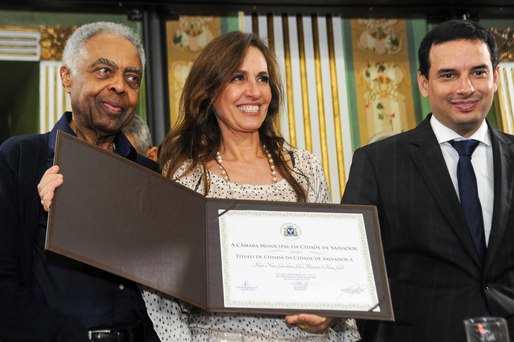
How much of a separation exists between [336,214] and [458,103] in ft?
2.39

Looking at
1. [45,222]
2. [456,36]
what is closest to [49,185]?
[45,222]

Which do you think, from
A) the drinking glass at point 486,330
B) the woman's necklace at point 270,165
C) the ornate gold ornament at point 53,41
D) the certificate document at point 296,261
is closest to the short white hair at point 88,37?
the woman's necklace at point 270,165

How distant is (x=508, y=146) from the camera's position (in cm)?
274

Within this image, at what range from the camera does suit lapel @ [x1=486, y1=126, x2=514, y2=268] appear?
2.48m

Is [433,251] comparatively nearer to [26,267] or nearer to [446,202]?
[446,202]

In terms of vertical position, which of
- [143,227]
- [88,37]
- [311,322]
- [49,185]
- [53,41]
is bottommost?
[311,322]

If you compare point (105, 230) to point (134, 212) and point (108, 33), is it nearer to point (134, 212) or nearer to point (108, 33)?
point (134, 212)

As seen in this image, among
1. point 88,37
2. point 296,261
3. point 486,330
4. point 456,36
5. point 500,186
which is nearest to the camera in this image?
point 486,330

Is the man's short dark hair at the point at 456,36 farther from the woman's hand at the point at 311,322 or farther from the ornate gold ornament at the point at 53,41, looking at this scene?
the ornate gold ornament at the point at 53,41

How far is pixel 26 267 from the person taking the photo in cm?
216

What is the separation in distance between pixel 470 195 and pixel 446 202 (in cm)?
9

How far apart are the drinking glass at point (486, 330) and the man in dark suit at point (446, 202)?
76 centimetres

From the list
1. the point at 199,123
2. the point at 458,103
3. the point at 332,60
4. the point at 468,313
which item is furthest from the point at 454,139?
the point at 332,60

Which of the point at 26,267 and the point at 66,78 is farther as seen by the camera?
the point at 66,78
